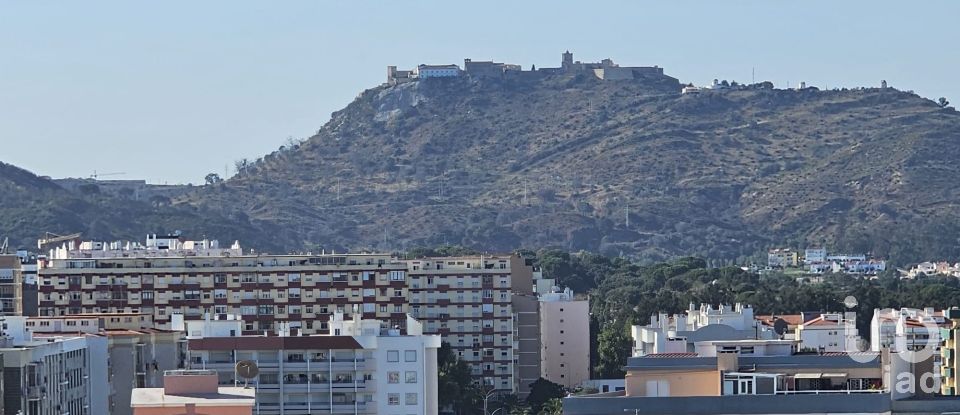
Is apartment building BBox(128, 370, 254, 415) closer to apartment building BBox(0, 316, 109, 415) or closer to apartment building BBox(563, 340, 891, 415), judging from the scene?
apartment building BBox(563, 340, 891, 415)

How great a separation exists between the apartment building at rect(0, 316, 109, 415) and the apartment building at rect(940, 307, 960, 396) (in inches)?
732

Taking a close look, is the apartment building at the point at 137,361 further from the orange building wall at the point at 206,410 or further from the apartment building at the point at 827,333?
the apartment building at the point at 827,333

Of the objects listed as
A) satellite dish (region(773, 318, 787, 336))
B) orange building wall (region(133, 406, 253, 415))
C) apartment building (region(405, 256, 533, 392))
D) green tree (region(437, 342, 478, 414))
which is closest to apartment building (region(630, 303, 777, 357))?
satellite dish (region(773, 318, 787, 336))

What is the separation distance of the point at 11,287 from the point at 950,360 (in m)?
70.9

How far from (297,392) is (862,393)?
28812 mm

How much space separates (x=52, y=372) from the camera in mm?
65125

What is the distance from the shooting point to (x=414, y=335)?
265 ft

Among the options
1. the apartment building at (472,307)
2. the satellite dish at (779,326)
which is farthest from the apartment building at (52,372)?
the apartment building at (472,307)

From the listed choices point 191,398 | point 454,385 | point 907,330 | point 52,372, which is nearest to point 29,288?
point 454,385

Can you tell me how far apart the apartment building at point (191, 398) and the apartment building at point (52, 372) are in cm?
1458

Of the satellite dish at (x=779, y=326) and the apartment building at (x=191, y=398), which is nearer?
the apartment building at (x=191, y=398)

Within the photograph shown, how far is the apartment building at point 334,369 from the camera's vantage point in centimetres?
7762

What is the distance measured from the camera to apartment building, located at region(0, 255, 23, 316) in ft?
429

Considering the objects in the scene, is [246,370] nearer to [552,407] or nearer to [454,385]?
[552,407]
